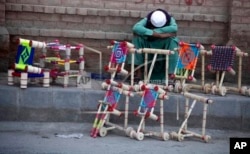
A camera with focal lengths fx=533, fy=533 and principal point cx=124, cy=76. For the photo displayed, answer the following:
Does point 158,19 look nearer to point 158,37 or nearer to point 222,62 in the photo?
point 158,37

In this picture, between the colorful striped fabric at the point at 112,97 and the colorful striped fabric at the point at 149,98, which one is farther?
the colorful striped fabric at the point at 112,97

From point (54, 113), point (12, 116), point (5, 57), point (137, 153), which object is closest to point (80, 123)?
point (54, 113)

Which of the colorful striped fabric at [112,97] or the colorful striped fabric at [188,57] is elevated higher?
the colorful striped fabric at [188,57]

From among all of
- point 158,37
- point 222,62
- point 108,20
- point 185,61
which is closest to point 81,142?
point 185,61

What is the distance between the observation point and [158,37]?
799 centimetres

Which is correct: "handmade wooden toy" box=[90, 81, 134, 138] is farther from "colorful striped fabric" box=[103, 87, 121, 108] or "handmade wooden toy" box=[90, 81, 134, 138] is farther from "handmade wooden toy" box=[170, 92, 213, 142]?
"handmade wooden toy" box=[170, 92, 213, 142]

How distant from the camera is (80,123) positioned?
717 centimetres

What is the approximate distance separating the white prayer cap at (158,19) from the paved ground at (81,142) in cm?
172

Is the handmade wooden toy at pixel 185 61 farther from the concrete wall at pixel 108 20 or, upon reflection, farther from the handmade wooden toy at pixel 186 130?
the concrete wall at pixel 108 20

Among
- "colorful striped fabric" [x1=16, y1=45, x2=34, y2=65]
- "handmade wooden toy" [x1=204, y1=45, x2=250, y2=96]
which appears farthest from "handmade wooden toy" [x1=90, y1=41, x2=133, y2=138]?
"handmade wooden toy" [x1=204, y1=45, x2=250, y2=96]

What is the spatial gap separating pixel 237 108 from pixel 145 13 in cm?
244

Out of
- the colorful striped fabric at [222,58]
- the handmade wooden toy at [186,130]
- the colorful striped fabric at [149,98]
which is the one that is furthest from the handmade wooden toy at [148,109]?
the colorful striped fabric at [222,58]

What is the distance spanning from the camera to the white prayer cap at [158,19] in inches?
316

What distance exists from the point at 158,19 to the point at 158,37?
11.0 inches
